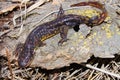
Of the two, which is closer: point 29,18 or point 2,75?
point 2,75

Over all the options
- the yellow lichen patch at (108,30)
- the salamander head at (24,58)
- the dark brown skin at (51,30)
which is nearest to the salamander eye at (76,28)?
the dark brown skin at (51,30)

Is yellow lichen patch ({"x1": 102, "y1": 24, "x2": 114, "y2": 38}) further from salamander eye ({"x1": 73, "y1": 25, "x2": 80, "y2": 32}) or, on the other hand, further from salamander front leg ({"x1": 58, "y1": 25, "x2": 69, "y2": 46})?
salamander front leg ({"x1": 58, "y1": 25, "x2": 69, "y2": 46})

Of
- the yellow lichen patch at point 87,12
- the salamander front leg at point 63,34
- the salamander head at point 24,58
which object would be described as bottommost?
the salamander head at point 24,58

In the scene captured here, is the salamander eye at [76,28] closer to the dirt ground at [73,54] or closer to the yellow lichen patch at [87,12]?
the dirt ground at [73,54]

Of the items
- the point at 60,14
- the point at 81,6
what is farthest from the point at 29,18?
the point at 81,6

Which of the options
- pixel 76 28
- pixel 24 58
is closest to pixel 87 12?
pixel 76 28

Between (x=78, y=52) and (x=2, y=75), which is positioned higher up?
(x=78, y=52)

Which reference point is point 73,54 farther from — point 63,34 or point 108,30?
point 108,30

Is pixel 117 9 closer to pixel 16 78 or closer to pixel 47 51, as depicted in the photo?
pixel 47 51
